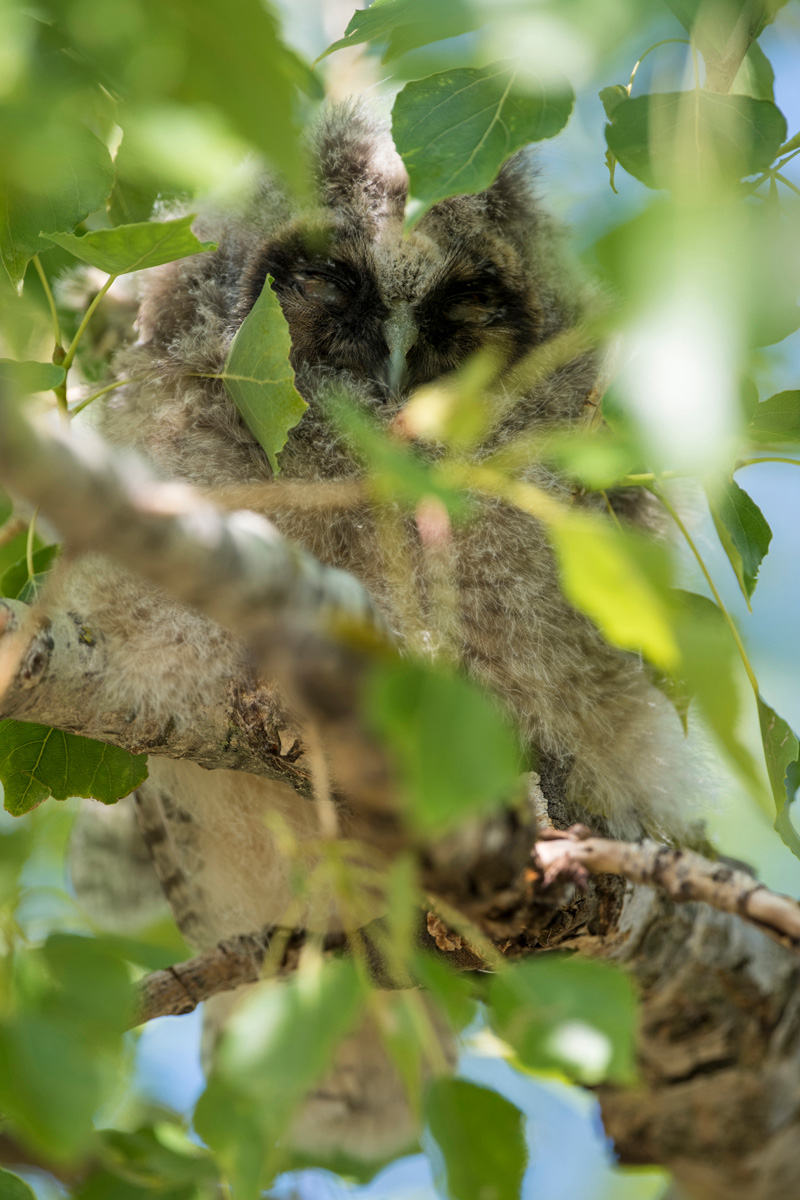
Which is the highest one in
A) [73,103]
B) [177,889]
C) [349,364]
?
[73,103]

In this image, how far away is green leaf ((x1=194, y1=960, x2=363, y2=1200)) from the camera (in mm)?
463

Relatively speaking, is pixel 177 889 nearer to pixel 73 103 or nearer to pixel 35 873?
pixel 35 873

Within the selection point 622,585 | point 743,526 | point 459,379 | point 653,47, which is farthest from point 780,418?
point 622,585

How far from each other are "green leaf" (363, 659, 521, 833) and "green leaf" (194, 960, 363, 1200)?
0.13 meters

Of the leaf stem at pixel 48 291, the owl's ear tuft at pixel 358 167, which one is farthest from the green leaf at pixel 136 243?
the owl's ear tuft at pixel 358 167

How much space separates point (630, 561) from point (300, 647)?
170 millimetres

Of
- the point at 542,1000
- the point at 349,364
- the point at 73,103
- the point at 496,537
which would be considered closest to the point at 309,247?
the point at 349,364

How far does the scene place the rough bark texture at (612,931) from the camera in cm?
52

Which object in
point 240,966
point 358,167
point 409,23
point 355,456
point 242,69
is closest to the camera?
point 242,69

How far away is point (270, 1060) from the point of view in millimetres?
471

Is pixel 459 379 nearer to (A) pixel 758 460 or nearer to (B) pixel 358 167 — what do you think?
Result: (A) pixel 758 460

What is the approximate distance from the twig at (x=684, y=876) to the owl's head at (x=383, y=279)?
826 millimetres

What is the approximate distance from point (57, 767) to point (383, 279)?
0.86m

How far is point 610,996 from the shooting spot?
21.2 inches
